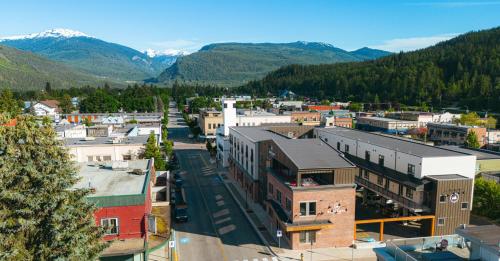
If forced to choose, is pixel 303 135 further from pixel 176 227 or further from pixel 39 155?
pixel 39 155

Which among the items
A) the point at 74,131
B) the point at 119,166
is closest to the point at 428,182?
the point at 119,166

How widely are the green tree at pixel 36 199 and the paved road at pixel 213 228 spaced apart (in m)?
16.3

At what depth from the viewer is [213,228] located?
127 feet

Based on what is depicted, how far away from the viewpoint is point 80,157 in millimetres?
50719

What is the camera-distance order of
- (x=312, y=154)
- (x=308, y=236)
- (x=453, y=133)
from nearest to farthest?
1. (x=308, y=236)
2. (x=312, y=154)
3. (x=453, y=133)

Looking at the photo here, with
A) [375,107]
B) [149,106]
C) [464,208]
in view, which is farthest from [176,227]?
[375,107]

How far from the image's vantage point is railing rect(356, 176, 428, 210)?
35656mm

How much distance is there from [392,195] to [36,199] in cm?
3316

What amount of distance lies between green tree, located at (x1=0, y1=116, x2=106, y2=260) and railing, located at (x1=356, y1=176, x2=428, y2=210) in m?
29.8

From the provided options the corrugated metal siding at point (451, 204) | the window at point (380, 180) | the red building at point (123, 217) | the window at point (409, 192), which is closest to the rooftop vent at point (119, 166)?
the red building at point (123, 217)

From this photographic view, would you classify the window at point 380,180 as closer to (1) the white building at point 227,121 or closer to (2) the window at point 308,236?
(2) the window at point 308,236

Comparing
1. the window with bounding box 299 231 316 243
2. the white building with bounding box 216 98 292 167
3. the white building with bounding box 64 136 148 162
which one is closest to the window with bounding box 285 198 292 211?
the window with bounding box 299 231 316 243

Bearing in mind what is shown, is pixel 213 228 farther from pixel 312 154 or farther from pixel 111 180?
pixel 312 154

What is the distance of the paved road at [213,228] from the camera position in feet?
107
